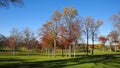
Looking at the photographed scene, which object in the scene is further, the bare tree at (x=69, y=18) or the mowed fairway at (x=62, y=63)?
the bare tree at (x=69, y=18)

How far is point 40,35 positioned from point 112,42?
51.1 meters

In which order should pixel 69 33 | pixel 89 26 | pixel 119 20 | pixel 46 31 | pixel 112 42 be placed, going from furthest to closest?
pixel 112 42
pixel 89 26
pixel 46 31
pixel 69 33
pixel 119 20

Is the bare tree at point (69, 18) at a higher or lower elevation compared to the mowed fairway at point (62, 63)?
higher

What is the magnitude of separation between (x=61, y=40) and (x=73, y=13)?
8.45m

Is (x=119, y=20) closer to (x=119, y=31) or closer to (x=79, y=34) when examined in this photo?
(x=119, y=31)

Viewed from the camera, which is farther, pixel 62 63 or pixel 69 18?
pixel 69 18

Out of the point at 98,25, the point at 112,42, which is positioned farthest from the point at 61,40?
the point at 112,42

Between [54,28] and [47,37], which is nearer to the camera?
[54,28]

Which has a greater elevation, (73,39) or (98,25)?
(98,25)

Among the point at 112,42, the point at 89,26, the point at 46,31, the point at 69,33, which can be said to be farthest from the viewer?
the point at 112,42

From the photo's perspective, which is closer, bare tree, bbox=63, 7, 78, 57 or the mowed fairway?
the mowed fairway

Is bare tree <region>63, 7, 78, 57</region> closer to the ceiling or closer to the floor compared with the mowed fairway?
closer to the ceiling

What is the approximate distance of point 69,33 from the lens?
60000 millimetres

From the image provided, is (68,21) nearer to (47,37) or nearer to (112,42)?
(47,37)
